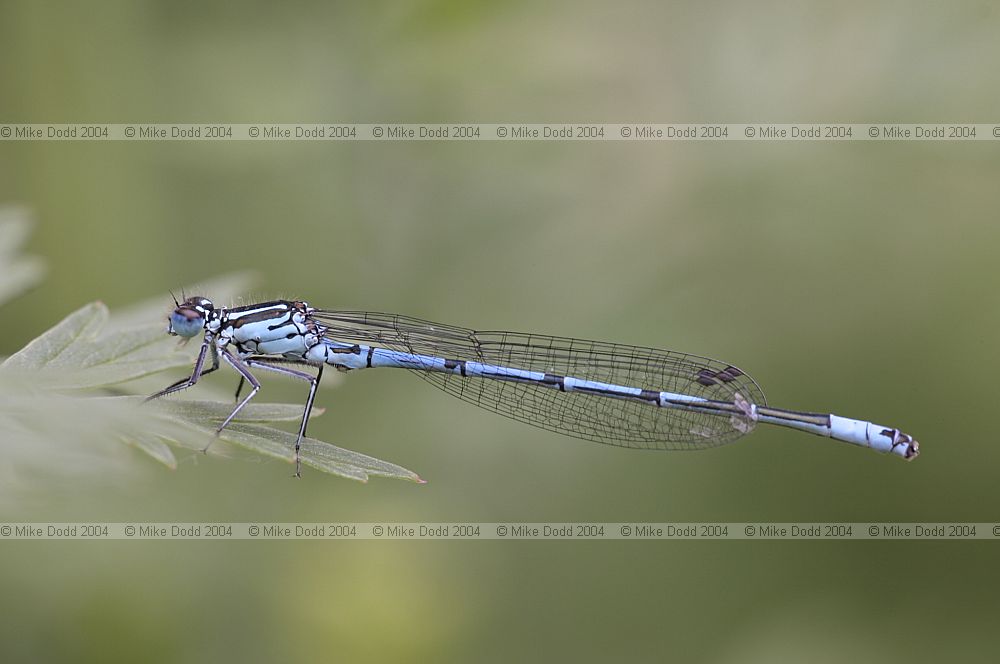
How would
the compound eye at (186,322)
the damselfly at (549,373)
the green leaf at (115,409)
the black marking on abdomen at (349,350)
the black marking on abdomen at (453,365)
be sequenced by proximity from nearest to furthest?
the green leaf at (115,409), the compound eye at (186,322), the damselfly at (549,373), the black marking on abdomen at (349,350), the black marking on abdomen at (453,365)

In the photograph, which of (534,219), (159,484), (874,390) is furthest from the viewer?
(534,219)

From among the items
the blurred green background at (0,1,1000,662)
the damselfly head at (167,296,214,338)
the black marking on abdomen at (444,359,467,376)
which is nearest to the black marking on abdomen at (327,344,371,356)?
the black marking on abdomen at (444,359,467,376)

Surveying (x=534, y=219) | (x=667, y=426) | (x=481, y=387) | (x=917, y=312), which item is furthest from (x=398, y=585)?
(x=917, y=312)

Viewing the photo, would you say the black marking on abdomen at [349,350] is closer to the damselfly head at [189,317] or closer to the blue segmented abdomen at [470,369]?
the blue segmented abdomen at [470,369]

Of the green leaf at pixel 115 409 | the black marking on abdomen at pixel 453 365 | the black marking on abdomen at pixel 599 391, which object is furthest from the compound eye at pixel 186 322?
the black marking on abdomen at pixel 599 391

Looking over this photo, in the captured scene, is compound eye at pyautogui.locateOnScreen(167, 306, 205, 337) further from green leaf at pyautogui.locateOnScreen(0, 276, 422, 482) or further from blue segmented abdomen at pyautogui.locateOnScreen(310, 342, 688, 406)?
blue segmented abdomen at pyautogui.locateOnScreen(310, 342, 688, 406)
